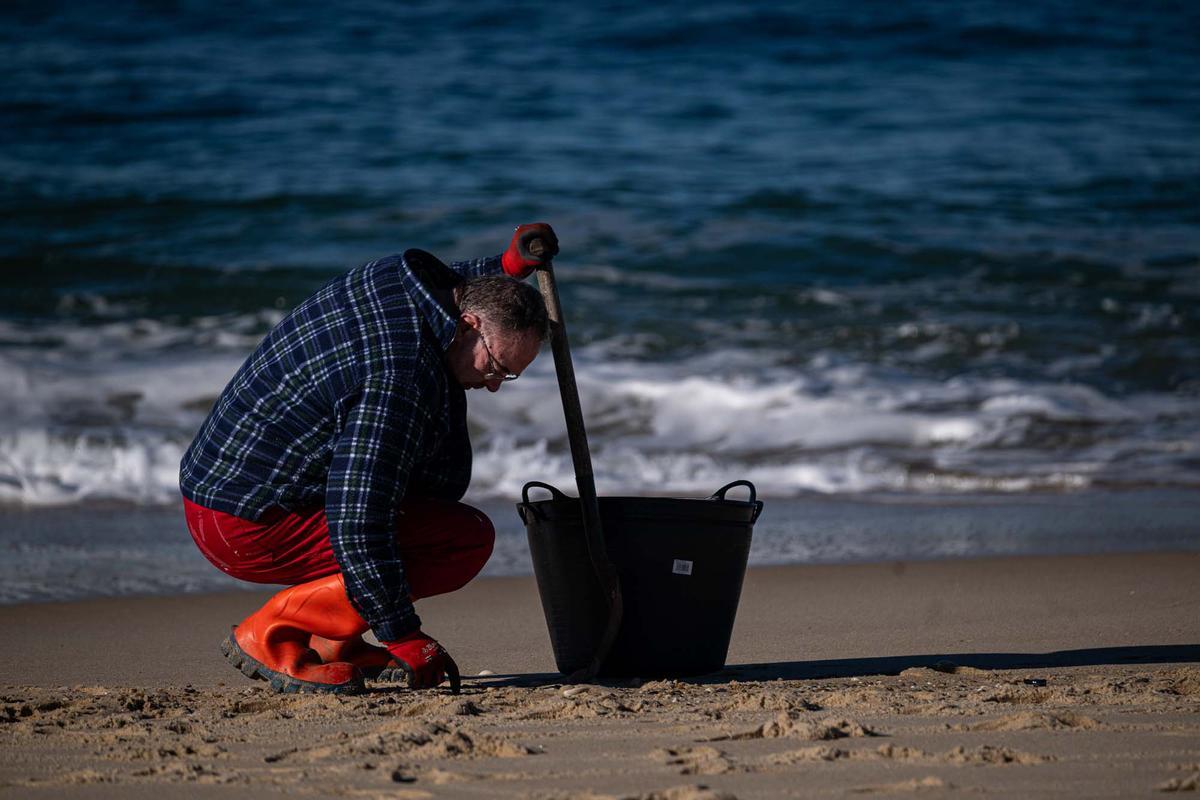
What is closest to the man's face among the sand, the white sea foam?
the sand

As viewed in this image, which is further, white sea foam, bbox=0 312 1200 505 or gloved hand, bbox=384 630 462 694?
white sea foam, bbox=0 312 1200 505

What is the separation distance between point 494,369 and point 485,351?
0.17 feet

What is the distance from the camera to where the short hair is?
300cm

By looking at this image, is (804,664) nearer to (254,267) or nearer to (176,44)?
(254,267)

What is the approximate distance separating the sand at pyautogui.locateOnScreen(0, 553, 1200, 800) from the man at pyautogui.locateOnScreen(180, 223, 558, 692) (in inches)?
7.4

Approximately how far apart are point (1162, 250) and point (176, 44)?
11.9m

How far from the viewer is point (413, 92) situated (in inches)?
619

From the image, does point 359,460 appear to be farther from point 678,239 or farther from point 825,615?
point 678,239

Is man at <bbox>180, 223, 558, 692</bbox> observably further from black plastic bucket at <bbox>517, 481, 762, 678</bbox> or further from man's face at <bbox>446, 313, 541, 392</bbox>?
black plastic bucket at <bbox>517, 481, 762, 678</bbox>

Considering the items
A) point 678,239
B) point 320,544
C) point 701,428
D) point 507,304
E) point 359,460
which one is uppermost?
point 678,239

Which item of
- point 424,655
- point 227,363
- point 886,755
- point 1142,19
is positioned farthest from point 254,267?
point 1142,19

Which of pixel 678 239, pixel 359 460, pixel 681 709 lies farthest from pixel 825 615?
pixel 678 239

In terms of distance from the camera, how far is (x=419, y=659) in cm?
306

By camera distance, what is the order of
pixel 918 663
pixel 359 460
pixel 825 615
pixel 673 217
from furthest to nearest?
pixel 673 217, pixel 825 615, pixel 918 663, pixel 359 460
